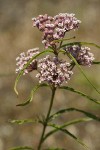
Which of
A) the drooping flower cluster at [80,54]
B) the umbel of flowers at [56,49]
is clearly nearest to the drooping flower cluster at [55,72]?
the umbel of flowers at [56,49]

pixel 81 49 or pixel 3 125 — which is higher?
pixel 81 49

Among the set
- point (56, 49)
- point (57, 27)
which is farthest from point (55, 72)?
point (57, 27)

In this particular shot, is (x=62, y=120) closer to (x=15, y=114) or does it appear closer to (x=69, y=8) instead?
(x=15, y=114)

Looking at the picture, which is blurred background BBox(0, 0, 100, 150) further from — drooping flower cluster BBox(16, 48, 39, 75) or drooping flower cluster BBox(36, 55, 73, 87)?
drooping flower cluster BBox(36, 55, 73, 87)

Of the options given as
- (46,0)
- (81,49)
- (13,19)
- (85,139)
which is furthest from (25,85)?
(81,49)

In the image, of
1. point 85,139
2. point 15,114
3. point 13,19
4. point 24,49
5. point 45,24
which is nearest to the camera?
point 45,24

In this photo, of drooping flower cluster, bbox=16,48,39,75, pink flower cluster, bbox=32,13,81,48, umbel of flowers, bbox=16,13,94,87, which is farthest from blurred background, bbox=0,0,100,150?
pink flower cluster, bbox=32,13,81,48
